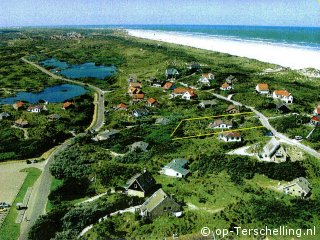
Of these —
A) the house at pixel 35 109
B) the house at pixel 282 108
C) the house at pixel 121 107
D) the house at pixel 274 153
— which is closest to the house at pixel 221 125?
the house at pixel 274 153

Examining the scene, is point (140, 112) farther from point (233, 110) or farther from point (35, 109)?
point (35, 109)

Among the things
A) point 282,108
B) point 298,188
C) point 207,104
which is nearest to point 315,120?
point 282,108

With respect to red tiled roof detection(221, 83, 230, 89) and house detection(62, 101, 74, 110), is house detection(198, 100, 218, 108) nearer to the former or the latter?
red tiled roof detection(221, 83, 230, 89)

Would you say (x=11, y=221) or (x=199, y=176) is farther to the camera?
(x=199, y=176)

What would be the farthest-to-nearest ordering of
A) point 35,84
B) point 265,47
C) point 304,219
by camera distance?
point 265,47, point 35,84, point 304,219

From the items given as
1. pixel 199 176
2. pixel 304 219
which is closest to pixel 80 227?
pixel 199 176

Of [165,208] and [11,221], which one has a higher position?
[165,208]

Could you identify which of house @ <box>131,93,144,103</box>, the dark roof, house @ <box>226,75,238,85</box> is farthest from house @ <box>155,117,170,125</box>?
house @ <box>226,75,238,85</box>

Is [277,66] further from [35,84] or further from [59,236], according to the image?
[59,236]
